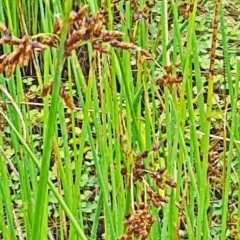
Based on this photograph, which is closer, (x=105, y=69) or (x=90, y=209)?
(x=105, y=69)

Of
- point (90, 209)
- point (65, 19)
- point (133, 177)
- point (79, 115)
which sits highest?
point (65, 19)

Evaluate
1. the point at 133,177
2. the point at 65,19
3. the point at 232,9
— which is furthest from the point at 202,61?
the point at 65,19

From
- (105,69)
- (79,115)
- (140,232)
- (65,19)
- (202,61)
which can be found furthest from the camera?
(202,61)

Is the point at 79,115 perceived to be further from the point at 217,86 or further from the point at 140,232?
the point at 140,232

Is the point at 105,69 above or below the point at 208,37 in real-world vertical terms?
above

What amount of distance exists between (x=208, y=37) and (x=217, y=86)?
0.43 m

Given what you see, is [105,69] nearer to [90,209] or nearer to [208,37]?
[90,209]

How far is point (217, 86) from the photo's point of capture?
2.14m

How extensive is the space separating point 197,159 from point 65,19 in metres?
0.38

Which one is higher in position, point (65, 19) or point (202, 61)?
point (65, 19)

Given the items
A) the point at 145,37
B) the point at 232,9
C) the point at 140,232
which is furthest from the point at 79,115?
the point at 140,232

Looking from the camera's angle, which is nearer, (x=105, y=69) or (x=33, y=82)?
(x=105, y=69)

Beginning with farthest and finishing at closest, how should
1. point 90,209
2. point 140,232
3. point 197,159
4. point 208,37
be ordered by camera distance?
1. point 208,37
2. point 90,209
3. point 197,159
4. point 140,232

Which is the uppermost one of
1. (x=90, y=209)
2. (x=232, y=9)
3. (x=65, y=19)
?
(x=65, y=19)
